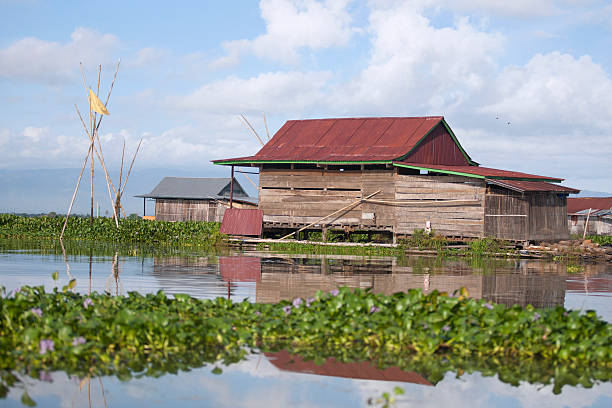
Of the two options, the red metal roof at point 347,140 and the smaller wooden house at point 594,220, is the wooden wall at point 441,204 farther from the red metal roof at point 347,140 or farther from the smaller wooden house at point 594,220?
the smaller wooden house at point 594,220

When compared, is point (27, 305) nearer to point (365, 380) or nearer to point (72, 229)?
point (365, 380)

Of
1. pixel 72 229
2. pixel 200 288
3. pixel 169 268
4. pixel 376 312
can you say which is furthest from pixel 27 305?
pixel 72 229

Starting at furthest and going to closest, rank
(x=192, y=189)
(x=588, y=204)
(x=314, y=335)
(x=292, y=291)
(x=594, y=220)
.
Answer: (x=588, y=204) → (x=192, y=189) → (x=594, y=220) → (x=292, y=291) → (x=314, y=335)

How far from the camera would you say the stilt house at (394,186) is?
101 ft

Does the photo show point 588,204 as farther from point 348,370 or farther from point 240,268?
point 348,370

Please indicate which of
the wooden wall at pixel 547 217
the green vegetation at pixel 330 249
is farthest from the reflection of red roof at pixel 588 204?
the green vegetation at pixel 330 249

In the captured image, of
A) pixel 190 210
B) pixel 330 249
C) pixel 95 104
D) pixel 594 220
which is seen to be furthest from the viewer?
pixel 190 210

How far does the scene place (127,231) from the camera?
38.8 metres

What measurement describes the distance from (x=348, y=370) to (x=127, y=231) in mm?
31362

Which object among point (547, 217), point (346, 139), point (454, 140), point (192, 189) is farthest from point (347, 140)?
point (192, 189)

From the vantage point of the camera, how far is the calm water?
7.77 m

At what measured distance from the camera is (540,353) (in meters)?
9.88

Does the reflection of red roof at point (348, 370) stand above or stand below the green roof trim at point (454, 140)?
below

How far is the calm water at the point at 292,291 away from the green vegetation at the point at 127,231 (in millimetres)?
7465
